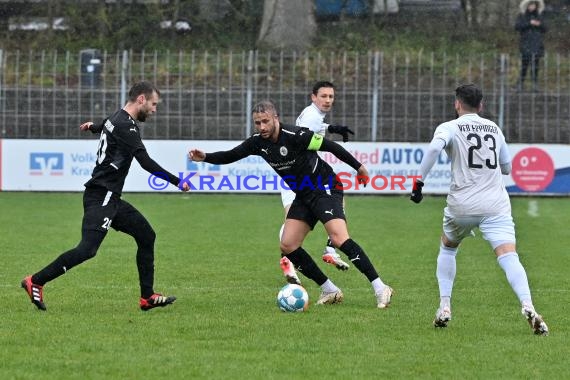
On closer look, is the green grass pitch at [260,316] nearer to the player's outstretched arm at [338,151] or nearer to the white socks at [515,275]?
Answer: the white socks at [515,275]

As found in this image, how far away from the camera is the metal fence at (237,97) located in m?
24.3

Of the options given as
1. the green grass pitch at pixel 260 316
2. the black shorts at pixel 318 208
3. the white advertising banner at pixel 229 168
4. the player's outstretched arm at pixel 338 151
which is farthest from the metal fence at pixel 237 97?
the player's outstretched arm at pixel 338 151

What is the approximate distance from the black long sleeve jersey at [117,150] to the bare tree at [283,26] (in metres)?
23.7

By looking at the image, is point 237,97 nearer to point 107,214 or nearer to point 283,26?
point 283,26

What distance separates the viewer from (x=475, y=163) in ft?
28.7

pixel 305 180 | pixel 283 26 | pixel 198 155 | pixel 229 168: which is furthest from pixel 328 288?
pixel 283 26

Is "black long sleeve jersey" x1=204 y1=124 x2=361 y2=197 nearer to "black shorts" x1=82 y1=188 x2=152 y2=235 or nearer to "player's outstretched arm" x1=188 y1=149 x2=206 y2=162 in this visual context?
"player's outstretched arm" x1=188 y1=149 x2=206 y2=162

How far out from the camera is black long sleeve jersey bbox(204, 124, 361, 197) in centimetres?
989

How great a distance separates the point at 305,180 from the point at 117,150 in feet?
5.25

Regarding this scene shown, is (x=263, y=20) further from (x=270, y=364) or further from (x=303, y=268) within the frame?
(x=270, y=364)

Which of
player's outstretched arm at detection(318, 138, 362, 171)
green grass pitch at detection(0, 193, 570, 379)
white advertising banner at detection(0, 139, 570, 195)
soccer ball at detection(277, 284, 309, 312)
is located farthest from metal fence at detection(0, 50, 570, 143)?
soccer ball at detection(277, 284, 309, 312)

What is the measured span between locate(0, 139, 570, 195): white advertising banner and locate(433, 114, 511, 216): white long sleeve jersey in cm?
1415

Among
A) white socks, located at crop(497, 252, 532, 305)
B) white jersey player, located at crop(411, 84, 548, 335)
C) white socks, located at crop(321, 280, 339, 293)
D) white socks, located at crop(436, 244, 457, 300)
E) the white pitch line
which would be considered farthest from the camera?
the white pitch line

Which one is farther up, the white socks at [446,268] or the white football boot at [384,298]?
the white socks at [446,268]
